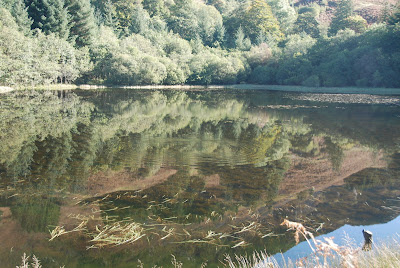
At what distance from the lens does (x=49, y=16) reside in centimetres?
6006

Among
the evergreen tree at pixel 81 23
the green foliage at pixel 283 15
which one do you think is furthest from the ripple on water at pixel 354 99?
the green foliage at pixel 283 15

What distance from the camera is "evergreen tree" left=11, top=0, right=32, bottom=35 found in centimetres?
5511

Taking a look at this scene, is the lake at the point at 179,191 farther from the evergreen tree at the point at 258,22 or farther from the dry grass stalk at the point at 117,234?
the evergreen tree at the point at 258,22

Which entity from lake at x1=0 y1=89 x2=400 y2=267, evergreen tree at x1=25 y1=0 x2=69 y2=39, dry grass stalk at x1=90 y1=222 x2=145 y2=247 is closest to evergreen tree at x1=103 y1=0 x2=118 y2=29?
evergreen tree at x1=25 y1=0 x2=69 y2=39

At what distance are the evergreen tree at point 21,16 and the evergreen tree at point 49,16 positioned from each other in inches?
94.6

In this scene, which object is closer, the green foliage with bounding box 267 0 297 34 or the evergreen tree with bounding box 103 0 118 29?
the evergreen tree with bounding box 103 0 118 29

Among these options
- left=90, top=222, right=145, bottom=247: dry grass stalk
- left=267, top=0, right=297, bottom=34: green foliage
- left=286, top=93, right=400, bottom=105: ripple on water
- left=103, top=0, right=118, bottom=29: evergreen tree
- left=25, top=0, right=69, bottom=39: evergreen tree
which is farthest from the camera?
left=267, top=0, right=297, bottom=34: green foliage

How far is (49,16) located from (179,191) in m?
61.8

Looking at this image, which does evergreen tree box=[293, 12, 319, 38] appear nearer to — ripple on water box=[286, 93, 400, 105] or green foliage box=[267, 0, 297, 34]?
green foliage box=[267, 0, 297, 34]

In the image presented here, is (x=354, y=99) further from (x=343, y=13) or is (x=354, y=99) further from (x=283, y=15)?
(x=283, y=15)

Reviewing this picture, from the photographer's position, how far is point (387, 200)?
9.13 meters

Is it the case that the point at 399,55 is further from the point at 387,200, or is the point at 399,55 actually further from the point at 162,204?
the point at 162,204

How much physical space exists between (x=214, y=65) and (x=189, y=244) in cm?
6682

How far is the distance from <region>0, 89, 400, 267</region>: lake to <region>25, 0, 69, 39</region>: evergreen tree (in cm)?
4790
